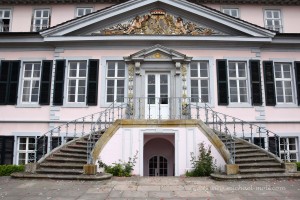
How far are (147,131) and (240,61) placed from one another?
22.3 feet

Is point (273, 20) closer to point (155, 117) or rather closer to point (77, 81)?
point (155, 117)

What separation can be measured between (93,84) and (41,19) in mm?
5569

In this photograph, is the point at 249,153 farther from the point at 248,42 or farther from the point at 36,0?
the point at 36,0

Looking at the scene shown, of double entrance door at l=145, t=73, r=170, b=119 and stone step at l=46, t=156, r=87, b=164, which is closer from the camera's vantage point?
stone step at l=46, t=156, r=87, b=164

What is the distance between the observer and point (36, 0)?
53.5 ft

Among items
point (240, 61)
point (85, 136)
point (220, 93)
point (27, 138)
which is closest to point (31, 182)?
point (85, 136)

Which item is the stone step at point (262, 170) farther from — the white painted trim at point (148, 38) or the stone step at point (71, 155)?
the white painted trim at point (148, 38)

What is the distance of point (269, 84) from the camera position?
574 inches

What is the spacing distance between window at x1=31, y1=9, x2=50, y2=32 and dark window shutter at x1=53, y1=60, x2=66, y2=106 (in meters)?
3.11

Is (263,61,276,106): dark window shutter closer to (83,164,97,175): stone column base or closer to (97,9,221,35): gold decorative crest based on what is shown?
(97,9,221,35): gold decorative crest

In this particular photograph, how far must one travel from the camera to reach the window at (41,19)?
16297 millimetres

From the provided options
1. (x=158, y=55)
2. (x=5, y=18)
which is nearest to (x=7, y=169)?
(x=158, y=55)

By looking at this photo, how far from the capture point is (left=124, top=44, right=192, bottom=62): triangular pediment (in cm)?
1438

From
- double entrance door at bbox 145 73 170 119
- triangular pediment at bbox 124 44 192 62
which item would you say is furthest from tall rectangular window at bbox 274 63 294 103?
double entrance door at bbox 145 73 170 119
